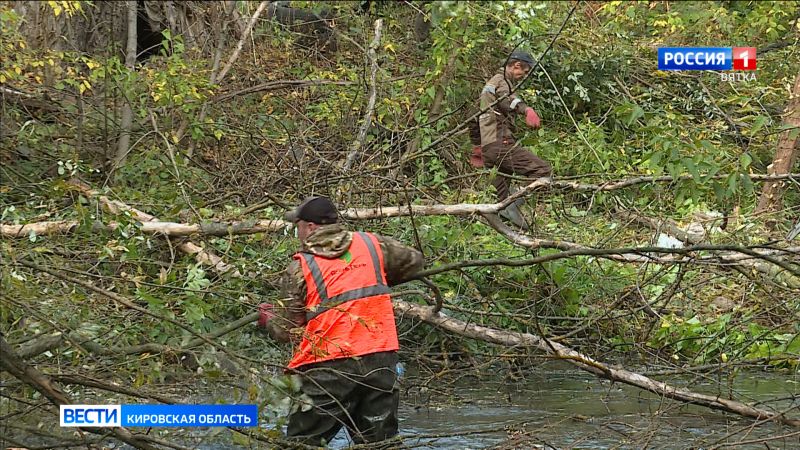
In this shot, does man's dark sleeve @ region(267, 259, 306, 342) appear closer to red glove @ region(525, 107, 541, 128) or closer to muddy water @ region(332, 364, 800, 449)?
muddy water @ region(332, 364, 800, 449)

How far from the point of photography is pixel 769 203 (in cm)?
1011

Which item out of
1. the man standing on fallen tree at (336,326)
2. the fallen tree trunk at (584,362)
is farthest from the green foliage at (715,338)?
the man standing on fallen tree at (336,326)

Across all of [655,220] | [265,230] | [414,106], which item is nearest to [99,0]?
[414,106]

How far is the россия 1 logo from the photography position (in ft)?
42.3

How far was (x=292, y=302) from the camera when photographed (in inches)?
209

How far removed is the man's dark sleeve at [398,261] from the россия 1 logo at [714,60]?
8209 millimetres

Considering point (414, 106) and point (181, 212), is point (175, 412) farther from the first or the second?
point (414, 106)

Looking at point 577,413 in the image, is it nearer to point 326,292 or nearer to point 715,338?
point 715,338

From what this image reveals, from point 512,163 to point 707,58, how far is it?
499 centimetres

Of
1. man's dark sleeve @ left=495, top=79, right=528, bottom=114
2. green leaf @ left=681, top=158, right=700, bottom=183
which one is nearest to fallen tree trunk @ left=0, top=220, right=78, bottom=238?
man's dark sleeve @ left=495, top=79, right=528, bottom=114

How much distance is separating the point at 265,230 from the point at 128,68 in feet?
12.2

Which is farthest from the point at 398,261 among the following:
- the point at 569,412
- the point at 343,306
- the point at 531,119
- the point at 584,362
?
the point at 531,119

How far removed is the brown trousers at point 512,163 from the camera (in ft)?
31.4

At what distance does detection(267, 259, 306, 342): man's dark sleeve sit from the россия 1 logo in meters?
8.77
